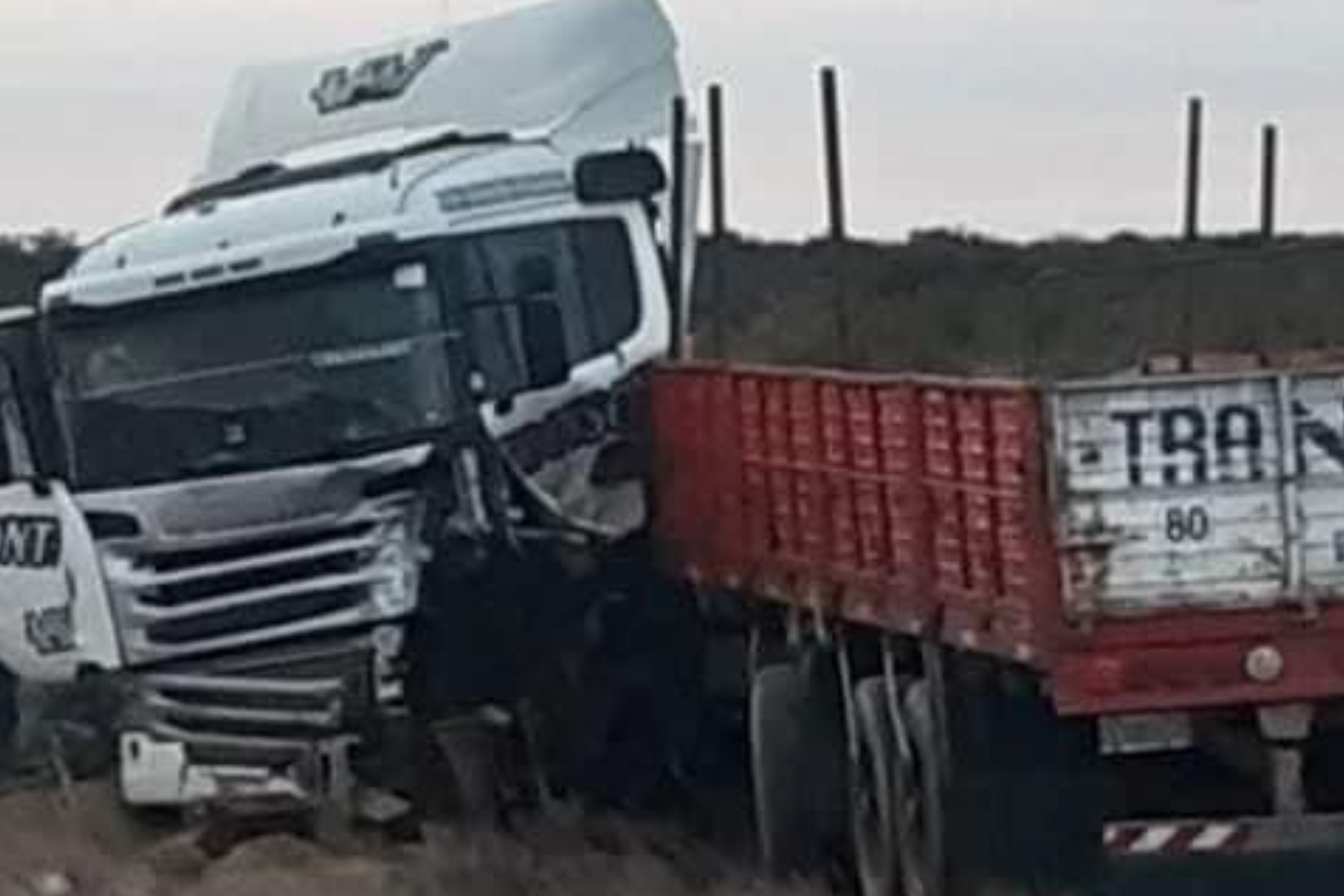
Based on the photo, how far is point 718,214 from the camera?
92.5 feet

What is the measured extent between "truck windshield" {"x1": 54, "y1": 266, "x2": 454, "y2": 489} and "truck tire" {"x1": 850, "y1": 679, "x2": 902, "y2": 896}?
404cm

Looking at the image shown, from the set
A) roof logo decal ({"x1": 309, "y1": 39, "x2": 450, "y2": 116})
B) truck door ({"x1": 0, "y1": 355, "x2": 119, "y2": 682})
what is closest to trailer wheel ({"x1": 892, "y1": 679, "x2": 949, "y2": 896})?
truck door ({"x1": 0, "y1": 355, "x2": 119, "y2": 682})

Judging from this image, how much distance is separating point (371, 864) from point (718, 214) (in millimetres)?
9236

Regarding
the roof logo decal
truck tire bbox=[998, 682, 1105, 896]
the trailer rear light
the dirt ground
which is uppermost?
the roof logo decal

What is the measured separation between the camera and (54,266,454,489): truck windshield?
21.2m

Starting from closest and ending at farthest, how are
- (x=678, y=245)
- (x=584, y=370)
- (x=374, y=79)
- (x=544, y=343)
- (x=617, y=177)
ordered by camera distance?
(x=544, y=343) < (x=584, y=370) < (x=617, y=177) < (x=678, y=245) < (x=374, y=79)

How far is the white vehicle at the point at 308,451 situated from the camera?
2122 cm

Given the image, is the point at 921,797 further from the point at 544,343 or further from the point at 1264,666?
the point at 544,343

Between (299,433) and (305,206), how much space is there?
113cm

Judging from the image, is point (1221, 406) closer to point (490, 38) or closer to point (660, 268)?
point (660, 268)

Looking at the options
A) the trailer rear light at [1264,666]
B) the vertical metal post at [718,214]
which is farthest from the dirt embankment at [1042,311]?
the trailer rear light at [1264,666]

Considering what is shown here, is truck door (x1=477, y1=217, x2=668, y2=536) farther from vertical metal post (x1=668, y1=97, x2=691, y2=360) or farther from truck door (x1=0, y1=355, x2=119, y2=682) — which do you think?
truck door (x1=0, y1=355, x2=119, y2=682)

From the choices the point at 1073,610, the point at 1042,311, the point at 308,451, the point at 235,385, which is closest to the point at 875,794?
Result: the point at 1073,610

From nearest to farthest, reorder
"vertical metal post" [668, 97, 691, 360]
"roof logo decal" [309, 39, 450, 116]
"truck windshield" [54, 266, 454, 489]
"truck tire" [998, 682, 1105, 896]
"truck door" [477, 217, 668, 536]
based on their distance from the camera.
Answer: "truck tire" [998, 682, 1105, 896] → "truck windshield" [54, 266, 454, 489] → "truck door" [477, 217, 668, 536] → "vertical metal post" [668, 97, 691, 360] → "roof logo decal" [309, 39, 450, 116]
